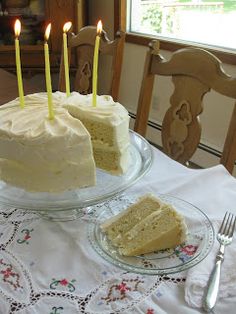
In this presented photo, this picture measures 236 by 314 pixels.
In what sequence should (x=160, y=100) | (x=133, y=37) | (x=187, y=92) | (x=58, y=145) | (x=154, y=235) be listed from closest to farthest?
(x=154, y=235), (x=58, y=145), (x=187, y=92), (x=160, y=100), (x=133, y=37)

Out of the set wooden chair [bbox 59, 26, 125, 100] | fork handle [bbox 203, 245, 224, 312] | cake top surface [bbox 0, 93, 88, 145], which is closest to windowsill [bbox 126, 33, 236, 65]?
wooden chair [bbox 59, 26, 125, 100]

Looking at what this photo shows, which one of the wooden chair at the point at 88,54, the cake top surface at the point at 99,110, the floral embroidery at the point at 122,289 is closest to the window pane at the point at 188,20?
the wooden chair at the point at 88,54

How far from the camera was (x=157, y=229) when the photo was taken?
81 cm

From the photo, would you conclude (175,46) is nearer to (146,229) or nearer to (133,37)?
(133,37)

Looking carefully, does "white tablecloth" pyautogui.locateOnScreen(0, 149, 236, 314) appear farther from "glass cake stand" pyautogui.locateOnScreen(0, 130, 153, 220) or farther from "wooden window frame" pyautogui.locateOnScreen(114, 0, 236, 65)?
"wooden window frame" pyautogui.locateOnScreen(114, 0, 236, 65)

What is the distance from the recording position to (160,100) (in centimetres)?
305

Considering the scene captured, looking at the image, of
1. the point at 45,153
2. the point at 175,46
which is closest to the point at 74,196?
the point at 45,153

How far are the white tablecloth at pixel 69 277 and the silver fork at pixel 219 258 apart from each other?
18mm

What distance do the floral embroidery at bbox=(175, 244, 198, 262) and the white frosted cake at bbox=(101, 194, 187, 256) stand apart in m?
0.01

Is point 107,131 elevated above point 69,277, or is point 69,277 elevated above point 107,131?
point 107,131

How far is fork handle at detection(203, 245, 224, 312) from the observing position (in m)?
0.67

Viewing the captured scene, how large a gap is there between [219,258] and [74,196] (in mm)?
356

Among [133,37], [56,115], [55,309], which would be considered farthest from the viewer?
[133,37]

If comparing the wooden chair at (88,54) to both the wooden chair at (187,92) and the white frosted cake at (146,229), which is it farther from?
the white frosted cake at (146,229)
